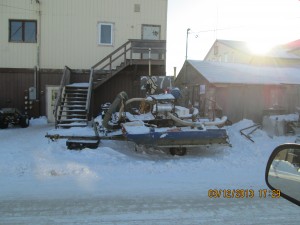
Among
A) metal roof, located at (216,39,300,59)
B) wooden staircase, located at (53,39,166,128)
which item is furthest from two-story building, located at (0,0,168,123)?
metal roof, located at (216,39,300,59)

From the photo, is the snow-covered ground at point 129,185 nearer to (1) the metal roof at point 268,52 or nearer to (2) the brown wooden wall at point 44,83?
(2) the brown wooden wall at point 44,83

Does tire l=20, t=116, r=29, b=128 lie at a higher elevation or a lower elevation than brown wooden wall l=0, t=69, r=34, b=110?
lower

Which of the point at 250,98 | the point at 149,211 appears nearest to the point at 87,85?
the point at 250,98

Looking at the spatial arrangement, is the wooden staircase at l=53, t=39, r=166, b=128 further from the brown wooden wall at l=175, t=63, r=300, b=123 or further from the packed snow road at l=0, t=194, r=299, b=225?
the packed snow road at l=0, t=194, r=299, b=225

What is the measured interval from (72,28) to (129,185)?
42.2ft

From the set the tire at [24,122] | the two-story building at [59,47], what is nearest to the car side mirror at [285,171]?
the tire at [24,122]

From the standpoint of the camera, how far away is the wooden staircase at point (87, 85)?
13238 millimetres

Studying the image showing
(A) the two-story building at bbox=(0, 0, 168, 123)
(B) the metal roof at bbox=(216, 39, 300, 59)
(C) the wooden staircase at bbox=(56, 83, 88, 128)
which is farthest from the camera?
(B) the metal roof at bbox=(216, 39, 300, 59)

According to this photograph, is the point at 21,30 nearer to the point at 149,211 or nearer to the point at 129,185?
the point at 129,185

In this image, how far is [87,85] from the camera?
611 inches

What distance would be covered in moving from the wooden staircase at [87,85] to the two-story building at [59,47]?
1.99ft

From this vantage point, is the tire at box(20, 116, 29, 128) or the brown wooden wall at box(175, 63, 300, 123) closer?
the brown wooden wall at box(175, 63, 300, 123)

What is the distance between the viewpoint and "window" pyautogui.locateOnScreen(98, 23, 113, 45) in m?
17.4

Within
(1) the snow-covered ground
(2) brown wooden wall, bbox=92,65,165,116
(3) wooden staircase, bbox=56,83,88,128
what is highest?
(2) brown wooden wall, bbox=92,65,165,116
